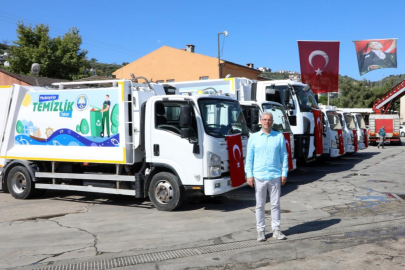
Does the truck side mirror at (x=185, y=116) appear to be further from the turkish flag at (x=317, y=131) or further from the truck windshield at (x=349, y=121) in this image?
the truck windshield at (x=349, y=121)

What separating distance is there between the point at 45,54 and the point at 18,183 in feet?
95.8

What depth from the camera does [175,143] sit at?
8383 mm

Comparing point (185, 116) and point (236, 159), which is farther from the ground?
point (185, 116)

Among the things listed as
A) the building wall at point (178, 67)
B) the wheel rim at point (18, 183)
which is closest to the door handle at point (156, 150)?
the wheel rim at point (18, 183)

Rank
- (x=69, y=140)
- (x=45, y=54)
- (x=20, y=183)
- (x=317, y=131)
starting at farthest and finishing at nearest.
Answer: (x=45, y=54), (x=317, y=131), (x=20, y=183), (x=69, y=140)

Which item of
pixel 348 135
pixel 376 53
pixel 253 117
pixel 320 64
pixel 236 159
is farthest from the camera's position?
pixel 376 53

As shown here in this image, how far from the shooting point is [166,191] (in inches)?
336

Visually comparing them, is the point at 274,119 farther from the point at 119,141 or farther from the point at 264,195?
the point at 264,195

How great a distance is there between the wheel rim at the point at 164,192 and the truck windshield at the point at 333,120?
1041cm

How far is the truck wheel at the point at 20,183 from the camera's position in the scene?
34.0 ft

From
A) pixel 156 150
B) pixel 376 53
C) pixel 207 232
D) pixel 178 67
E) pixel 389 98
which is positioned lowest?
pixel 207 232

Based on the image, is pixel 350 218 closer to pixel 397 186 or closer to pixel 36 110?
pixel 397 186

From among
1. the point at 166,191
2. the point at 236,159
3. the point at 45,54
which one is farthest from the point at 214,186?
the point at 45,54

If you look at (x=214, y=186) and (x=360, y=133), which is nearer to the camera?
(x=214, y=186)
